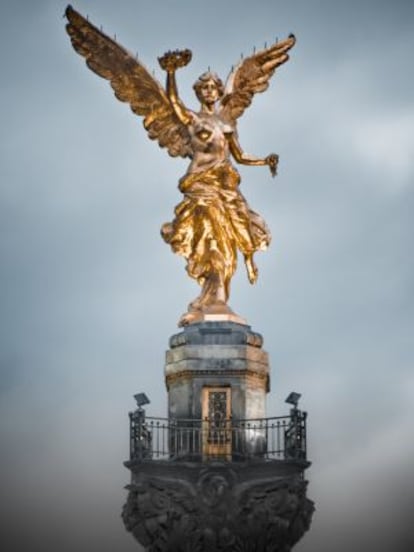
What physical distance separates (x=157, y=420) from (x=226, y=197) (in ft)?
18.2

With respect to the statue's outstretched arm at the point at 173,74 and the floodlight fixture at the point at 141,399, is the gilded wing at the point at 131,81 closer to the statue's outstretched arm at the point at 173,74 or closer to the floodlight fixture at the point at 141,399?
the statue's outstretched arm at the point at 173,74

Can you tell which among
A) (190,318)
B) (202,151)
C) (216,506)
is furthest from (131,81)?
(216,506)

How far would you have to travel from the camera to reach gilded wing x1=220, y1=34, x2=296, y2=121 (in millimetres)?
49375

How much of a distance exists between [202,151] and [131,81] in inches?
98.3

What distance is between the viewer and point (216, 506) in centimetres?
4531

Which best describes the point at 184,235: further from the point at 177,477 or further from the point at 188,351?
the point at 177,477

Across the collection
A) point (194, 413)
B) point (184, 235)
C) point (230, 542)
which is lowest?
point (230, 542)

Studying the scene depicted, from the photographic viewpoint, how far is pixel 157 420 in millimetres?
46344

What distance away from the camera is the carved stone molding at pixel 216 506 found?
45.2 m

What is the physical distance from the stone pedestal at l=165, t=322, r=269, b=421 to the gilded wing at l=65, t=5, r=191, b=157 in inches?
190

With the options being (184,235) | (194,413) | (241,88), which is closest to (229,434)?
(194,413)

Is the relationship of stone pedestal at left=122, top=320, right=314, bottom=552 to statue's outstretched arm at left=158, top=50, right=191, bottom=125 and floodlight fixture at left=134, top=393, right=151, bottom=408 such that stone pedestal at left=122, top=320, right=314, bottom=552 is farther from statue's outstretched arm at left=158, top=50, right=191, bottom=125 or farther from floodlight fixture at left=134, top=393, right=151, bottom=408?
statue's outstretched arm at left=158, top=50, right=191, bottom=125

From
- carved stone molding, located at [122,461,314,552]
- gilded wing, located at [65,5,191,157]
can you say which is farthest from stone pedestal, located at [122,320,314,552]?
gilded wing, located at [65,5,191,157]

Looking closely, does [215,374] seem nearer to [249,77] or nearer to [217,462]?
[217,462]
